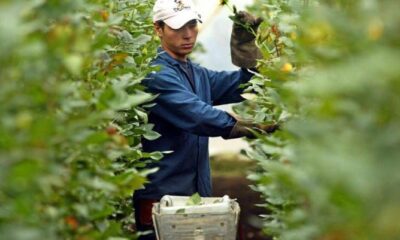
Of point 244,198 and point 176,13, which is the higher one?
point 176,13

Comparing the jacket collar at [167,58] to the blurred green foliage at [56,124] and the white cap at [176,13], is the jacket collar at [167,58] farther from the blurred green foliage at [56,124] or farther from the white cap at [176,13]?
the blurred green foliage at [56,124]

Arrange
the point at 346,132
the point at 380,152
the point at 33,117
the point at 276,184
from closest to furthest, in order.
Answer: the point at 380,152 → the point at 346,132 → the point at 33,117 → the point at 276,184

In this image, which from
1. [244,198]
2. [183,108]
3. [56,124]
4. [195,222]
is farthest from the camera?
[244,198]

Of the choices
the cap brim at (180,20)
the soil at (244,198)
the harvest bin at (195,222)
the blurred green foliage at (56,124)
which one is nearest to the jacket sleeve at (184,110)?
the cap brim at (180,20)

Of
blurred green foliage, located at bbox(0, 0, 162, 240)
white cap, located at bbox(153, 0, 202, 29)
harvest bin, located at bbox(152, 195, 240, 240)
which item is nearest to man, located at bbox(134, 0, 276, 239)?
white cap, located at bbox(153, 0, 202, 29)

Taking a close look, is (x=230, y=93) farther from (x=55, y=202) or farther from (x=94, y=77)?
(x=55, y=202)

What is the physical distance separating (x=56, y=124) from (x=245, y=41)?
3342mm

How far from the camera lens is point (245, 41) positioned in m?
6.12

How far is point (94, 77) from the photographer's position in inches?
159

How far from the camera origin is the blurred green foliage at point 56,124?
8.59 ft

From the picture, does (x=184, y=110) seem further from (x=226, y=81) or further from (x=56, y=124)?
(x=56, y=124)

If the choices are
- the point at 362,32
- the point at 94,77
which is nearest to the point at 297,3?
the point at 94,77

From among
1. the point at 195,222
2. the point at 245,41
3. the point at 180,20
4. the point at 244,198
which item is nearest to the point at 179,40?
the point at 180,20

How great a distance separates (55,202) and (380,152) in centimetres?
128
